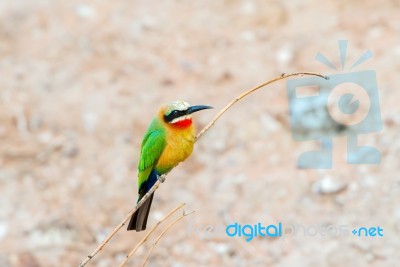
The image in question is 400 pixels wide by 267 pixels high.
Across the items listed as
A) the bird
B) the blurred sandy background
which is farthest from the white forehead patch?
the blurred sandy background

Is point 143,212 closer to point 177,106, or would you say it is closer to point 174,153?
point 174,153

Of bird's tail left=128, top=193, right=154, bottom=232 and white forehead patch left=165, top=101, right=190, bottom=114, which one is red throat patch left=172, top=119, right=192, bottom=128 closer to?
white forehead patch left=165, top=101, right=190, bottom=114

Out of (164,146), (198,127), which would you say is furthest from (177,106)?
(198,127)

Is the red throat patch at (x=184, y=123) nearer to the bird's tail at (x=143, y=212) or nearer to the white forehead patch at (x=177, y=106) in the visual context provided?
the white forehead patch at (x=177, y=106)

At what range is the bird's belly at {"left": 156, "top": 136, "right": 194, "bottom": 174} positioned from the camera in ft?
5.76

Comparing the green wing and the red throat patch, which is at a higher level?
the red throat patch

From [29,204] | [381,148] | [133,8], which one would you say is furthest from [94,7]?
[381,148]

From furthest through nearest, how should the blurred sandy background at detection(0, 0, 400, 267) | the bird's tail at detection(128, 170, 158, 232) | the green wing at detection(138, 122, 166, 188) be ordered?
1. the blurred sandy background at detection(0, 0, 400, 267)
2. the green wing at detection(138, 122, 166, 188)
3. the bird's tail at detection(128, 170, 158, 232)

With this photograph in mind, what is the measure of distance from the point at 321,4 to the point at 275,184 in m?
1.99

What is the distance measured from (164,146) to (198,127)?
9.75ft

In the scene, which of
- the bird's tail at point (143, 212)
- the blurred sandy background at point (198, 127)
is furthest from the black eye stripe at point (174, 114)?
the blurred sandy background at point (198, 127)

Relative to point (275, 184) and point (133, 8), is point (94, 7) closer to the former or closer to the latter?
point (133, 8)

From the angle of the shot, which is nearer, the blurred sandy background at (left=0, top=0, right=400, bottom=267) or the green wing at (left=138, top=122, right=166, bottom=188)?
the green wing at (left=138, top=122, right=166, bottom=188)

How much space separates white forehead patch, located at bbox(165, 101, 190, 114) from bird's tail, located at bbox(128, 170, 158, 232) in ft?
0.63
